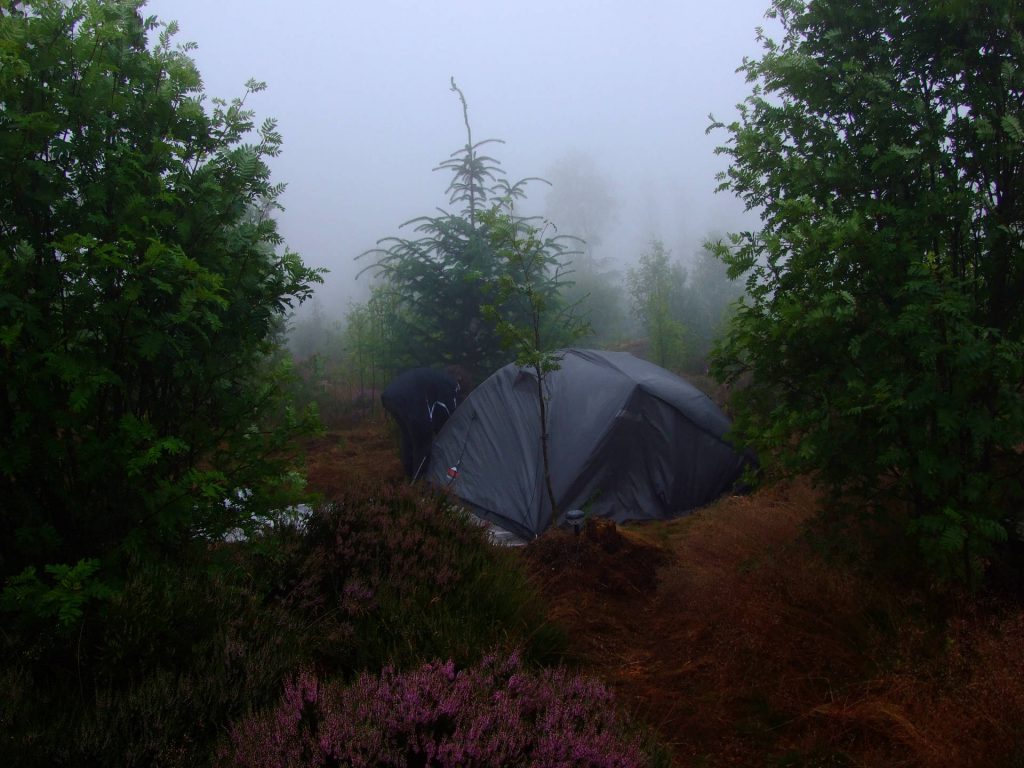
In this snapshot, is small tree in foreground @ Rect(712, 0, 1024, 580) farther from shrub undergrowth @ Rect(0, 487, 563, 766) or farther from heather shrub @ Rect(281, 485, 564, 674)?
shrub undergrowth @ Rect(0, 487, 563, 766)

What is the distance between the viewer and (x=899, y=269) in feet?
11.0

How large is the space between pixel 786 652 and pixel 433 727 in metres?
2.11

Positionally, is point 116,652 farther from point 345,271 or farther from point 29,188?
point 345,271

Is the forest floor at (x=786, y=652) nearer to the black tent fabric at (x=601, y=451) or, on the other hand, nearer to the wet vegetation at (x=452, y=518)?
the wet vegetation at (x=452, y=518)

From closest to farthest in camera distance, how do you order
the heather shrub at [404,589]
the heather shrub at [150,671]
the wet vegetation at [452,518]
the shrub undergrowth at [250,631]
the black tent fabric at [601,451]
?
the heather shrub at [150,671], the shrub undergrowth at [250,631], the wet vegetation at [452,518], the heather shrub at [404,589], the black tent fabric at [601,451]

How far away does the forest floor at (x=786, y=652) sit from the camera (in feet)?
8.48

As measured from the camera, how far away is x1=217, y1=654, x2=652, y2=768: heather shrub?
1.79 metres

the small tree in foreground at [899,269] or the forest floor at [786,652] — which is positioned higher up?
the small tree in foreground at [899,269]

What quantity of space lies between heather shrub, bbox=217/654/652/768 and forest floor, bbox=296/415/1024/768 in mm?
969

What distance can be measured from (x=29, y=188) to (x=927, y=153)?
419cm

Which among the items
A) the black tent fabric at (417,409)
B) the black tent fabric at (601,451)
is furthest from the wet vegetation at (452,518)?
the black tent fabric at (417,409)

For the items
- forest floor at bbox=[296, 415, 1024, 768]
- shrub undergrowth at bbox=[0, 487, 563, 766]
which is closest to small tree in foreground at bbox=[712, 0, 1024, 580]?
forest floor at bbox=[296, 415, 1024, 768]

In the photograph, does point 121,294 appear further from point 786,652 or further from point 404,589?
point 786,652

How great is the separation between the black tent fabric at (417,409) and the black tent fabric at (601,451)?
Answer: 73 centimetres
